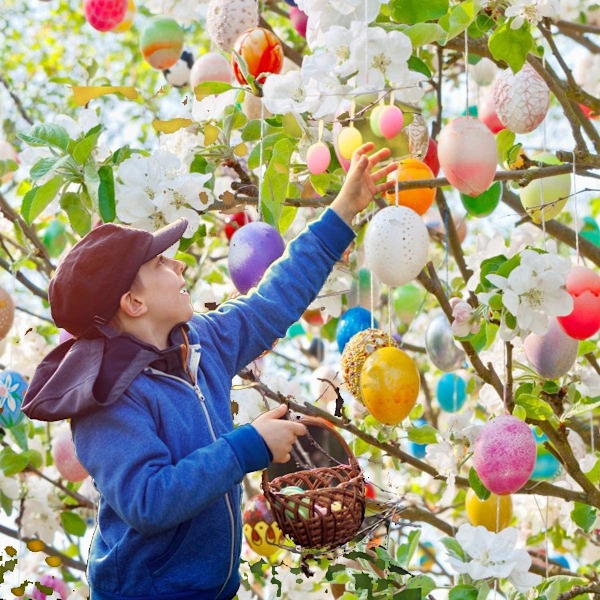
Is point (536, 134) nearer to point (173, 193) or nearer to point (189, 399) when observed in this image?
point (173, 193)

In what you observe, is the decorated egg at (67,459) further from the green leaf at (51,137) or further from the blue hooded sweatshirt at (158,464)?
the blue hooded sweatshirt at (158,464)

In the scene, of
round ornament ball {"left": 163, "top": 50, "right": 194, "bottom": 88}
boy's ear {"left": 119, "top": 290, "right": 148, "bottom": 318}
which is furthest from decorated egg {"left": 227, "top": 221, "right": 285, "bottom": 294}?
round ornament ball {"left": 163, "top": 50, "right": 194, "bottom": 88}

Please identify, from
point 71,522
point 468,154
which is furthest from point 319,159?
point 71,522

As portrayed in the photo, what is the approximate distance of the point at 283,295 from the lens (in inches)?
71.4

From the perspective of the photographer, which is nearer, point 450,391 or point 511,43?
point 511,43

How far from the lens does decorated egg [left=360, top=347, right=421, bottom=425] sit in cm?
198

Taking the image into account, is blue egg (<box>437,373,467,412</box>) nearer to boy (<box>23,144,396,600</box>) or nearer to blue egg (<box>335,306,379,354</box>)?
blue egg (<box>335,306,379,354</box>)

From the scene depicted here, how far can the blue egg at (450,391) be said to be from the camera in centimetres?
329

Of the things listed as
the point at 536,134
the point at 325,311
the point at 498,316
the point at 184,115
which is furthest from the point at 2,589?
the point at 536,134

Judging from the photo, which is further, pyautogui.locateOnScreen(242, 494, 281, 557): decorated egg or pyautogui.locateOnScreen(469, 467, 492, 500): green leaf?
pyautogui.locateOnScreen(242, 494, 281, 557): decorated egg

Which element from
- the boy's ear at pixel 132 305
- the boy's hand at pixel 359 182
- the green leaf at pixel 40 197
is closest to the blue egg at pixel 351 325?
the boy's hand at pixel 359 182

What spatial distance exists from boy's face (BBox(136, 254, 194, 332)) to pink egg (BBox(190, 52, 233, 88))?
1044mm

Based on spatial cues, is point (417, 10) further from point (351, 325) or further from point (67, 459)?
point (67, 459)

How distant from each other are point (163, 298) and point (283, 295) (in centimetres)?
23
